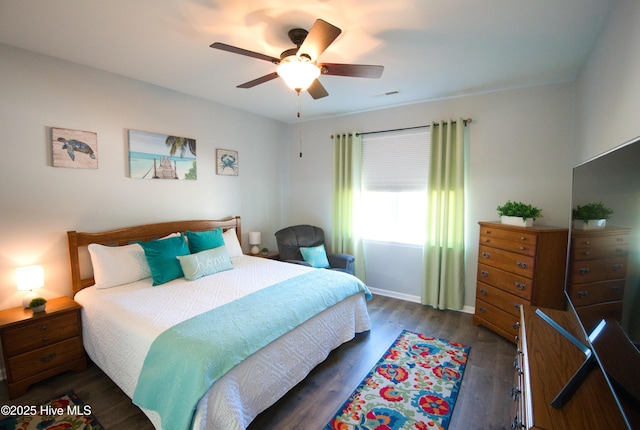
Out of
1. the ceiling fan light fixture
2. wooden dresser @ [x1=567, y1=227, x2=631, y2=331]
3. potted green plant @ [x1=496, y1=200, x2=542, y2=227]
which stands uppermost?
the ceiling fan light fixture

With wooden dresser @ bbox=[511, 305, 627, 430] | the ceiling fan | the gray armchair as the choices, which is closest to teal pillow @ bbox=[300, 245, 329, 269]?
the gray armchair

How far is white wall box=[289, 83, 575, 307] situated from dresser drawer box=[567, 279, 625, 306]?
197cm

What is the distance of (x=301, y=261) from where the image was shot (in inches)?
151

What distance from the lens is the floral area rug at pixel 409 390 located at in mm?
1903

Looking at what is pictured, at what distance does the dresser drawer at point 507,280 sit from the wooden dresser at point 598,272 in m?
1.22

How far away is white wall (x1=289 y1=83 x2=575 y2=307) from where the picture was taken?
2965 mm

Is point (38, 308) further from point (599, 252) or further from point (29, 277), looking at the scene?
Result: point (599, 252)

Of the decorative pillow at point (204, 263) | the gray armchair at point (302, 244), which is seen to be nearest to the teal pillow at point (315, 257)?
the gray armchair at point (302, 244)

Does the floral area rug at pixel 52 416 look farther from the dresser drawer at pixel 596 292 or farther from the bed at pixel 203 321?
the dresser drawer at pixel 596 292

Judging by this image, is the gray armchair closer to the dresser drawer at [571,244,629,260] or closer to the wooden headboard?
the wooden headboard

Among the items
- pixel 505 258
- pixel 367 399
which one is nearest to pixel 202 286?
pixel 367 399

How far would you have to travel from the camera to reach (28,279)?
2236 millimetres

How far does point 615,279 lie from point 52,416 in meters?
3.21

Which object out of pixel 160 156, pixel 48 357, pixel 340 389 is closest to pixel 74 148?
pixel 160 156
